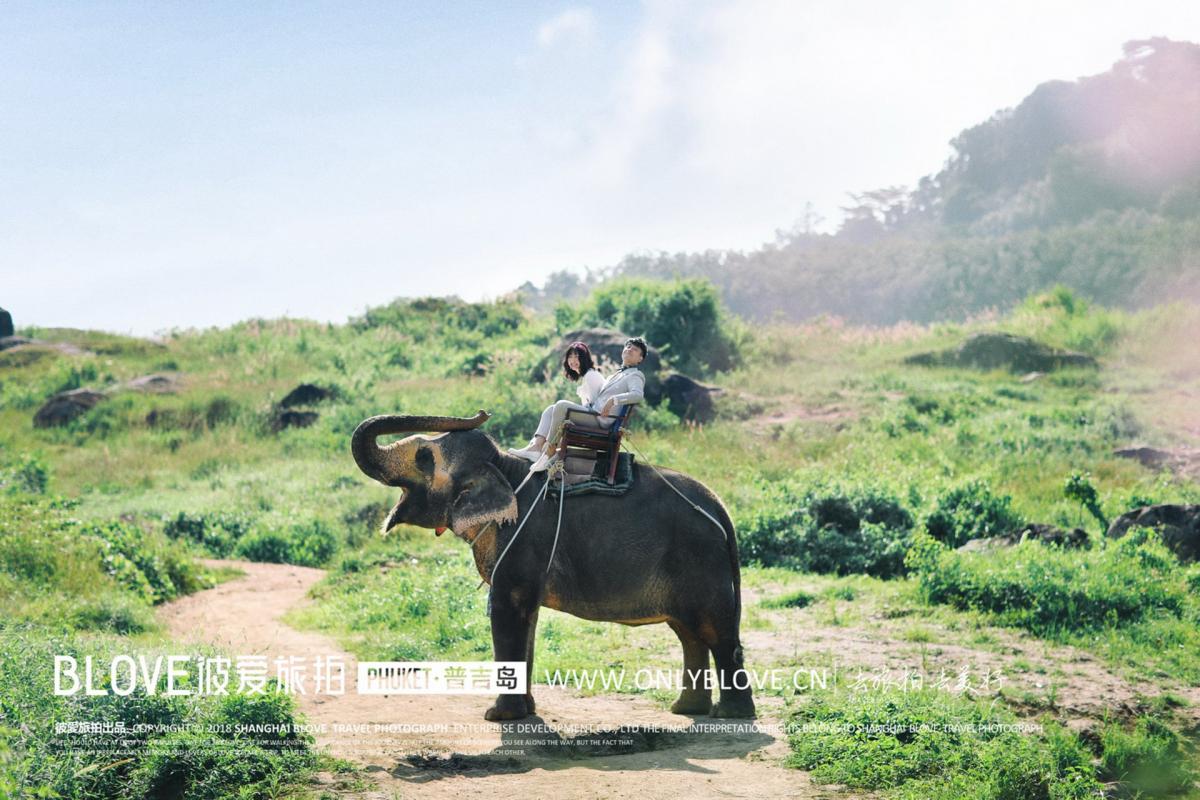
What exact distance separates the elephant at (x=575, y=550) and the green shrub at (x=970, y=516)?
718 cm

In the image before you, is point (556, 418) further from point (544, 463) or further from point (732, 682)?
point (732, 682)

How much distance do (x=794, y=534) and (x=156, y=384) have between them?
20063mm

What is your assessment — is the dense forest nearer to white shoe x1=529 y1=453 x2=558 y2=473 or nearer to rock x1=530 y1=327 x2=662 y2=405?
rock x1=530 y1=327 x2=662 y2=405

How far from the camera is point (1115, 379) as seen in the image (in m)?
27.2

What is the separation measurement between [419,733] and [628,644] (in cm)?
332

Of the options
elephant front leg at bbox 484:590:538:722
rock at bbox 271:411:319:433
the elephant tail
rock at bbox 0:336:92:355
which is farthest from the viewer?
rock at bbox 0:336:92:355

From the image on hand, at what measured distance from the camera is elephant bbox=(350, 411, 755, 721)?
773 cm

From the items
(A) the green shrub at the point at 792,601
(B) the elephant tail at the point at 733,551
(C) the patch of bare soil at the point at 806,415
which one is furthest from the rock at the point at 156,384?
(B) the elephant tail at the point at 733,551

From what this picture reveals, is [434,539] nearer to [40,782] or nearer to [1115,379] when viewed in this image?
[40,782]

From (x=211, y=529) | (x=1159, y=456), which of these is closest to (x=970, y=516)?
(x=1159, y=456)

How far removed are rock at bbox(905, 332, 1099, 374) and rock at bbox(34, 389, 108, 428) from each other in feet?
66.6

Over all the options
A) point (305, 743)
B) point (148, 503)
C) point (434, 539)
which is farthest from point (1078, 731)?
point (148, 503)

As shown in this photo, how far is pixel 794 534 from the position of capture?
14602 millimetres

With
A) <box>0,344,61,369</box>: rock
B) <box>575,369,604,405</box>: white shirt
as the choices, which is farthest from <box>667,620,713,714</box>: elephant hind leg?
<box>0,344,61,369</box>: rock
